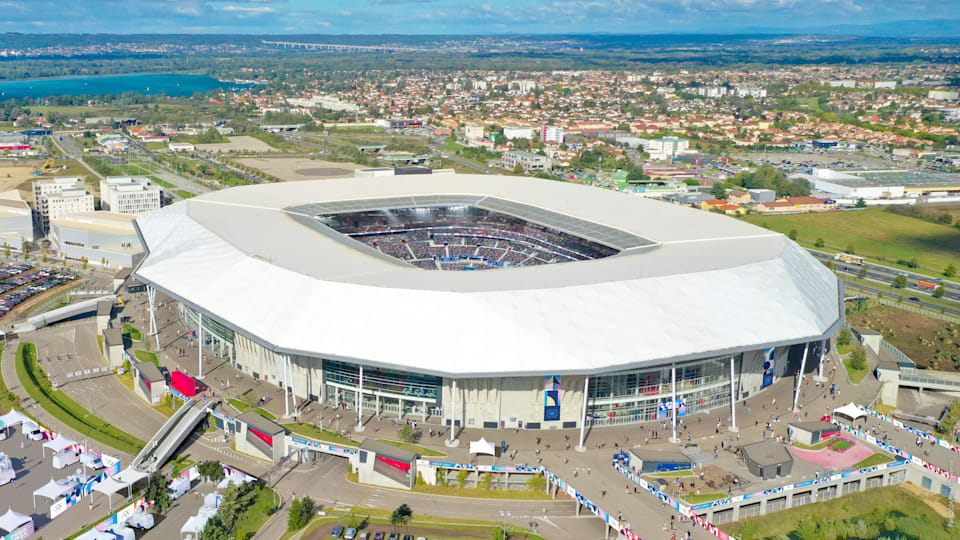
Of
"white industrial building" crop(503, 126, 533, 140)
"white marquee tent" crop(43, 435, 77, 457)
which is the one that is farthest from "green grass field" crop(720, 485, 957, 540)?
"white industrial building" crop(503, 126, 533, 140)

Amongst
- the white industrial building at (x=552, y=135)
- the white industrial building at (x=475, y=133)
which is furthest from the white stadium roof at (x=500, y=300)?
the white industrial building at (x=475, y=133)

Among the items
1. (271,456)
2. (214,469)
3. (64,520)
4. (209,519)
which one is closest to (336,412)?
(271,456)

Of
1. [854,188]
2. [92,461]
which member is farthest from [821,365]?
[854,188]

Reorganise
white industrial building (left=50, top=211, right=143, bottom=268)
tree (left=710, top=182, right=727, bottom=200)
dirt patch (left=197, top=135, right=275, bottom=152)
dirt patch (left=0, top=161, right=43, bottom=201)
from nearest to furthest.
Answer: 1. white industrial building (left=50, top=211, right=143, bottom=268)
2. dirt patch (left=0, top=161, right=43, bottom=201)
3. tree (left=710, top=182, right=727, bottom=200)
4. dirt patch (left=197, top=135, right=275, bottom=152)

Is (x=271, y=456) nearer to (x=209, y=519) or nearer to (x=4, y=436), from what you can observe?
(x=209, y=519)

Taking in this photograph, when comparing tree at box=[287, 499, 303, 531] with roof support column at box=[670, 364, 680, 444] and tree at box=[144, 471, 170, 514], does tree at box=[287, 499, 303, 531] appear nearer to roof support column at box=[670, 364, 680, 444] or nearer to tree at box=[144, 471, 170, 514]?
tree at box=[144, 471, 170, 514]

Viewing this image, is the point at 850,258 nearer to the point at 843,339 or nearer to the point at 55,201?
the point at 843,339

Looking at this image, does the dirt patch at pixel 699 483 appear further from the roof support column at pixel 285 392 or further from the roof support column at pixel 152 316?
the roof support column at pixel 152 316
